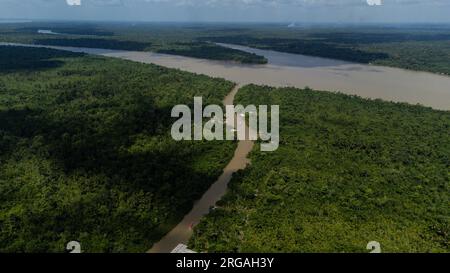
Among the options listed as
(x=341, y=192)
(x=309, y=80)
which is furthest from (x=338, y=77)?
(x=341, y=192)

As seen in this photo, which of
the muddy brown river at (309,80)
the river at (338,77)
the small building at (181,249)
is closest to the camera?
the small building at (181,249)

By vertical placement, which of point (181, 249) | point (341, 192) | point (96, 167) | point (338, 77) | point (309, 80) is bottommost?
point (181, 249)

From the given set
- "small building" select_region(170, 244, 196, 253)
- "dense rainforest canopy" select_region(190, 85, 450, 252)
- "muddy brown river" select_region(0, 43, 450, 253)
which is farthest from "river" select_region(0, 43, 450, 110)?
"small building" select_region(170, 244, 196, 253)

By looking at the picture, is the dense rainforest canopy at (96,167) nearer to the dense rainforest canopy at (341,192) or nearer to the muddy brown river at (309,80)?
the muddy brown river at (309,80)

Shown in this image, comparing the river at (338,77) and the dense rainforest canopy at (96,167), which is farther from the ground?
the river at (338,77)

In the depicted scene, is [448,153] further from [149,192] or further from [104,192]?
[104,192]

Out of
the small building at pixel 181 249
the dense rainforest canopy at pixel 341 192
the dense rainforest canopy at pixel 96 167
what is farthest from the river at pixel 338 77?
the small building at pixel 181 249

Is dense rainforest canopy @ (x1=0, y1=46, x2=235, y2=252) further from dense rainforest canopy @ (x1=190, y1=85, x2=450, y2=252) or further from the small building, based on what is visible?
dense rainforest canopy @ (x1=190, y1=85, x2=450, y2=252)

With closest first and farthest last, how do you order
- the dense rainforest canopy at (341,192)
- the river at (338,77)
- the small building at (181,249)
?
the small building at (181,249)
the dense rainforest canopy at (341,192)
the river at (338,77)

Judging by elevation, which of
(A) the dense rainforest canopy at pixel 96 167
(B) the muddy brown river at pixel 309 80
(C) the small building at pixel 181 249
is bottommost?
(C) the small building at pixel 181 249

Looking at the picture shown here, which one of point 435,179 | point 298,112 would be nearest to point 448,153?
point 435,179

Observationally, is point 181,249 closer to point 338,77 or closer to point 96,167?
point 96,167
